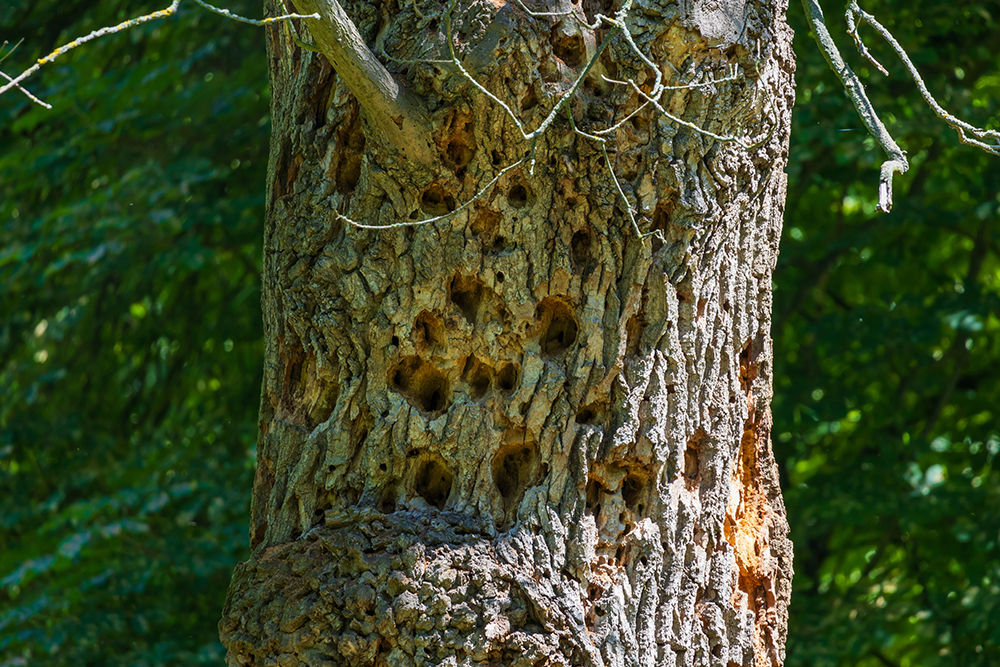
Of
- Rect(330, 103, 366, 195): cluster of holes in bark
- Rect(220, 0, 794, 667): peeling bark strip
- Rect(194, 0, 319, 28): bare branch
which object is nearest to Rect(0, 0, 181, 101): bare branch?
Rect(194, 0, 319, 28): bare branch

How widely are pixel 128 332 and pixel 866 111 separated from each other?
464 centimetres

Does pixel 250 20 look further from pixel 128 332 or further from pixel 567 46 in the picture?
pixel 128 332

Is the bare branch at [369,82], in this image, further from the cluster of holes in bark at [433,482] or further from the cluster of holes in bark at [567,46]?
the cluster of holes in bark at [433,482]

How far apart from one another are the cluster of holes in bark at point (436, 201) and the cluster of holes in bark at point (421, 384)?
0.96 feet

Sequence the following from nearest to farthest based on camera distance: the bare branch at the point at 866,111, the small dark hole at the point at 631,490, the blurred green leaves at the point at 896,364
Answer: the bare branch at the point at 866,111 < the small dark hole at the point at 631,490 < the blurred green leaves at the point at 896,364

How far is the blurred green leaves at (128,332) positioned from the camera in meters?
4.37

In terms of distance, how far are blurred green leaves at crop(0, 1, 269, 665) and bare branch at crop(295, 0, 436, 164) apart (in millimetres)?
2850

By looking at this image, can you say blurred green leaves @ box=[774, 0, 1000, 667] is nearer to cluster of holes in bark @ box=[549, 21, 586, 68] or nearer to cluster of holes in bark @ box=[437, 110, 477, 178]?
cluster of holes in bark @ box=[549, 21, 586, 68]

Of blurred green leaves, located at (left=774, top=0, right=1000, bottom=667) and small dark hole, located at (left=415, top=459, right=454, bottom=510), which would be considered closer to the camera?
small dark hole, located at (left=415, top=459, right=454, bottom=510)

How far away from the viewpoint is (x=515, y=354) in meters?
1.89

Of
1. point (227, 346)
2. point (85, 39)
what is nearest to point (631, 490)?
point (85, 39)

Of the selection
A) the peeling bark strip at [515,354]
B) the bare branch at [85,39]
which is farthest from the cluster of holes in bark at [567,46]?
the bare branch at [85,39]

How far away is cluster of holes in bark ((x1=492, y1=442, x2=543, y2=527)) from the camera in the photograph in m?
1.87

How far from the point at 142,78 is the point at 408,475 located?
3.66 metres
